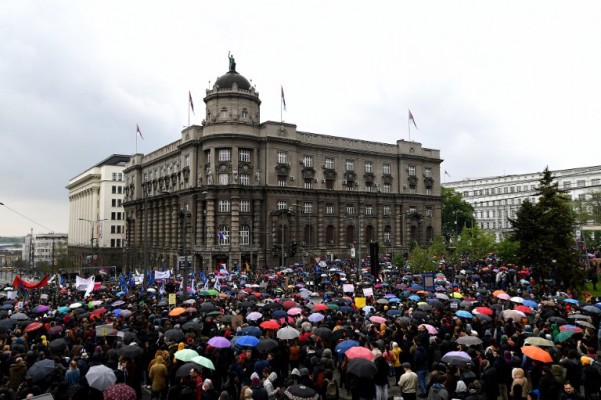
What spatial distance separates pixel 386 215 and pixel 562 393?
64.3 metres

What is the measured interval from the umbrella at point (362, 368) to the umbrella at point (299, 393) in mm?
1441

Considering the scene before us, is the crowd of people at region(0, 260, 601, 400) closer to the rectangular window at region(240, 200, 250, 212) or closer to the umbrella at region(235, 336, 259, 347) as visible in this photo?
the umbrella at region(235, 336, 259, 347)

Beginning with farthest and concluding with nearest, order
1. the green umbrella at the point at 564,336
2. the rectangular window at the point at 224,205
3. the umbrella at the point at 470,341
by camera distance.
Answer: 1. the rectangular window at the point at 224,205
2. the green umbrella at the point at 564,336
3. the umbrella at the point at 470,341

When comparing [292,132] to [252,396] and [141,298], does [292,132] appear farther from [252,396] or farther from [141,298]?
[252,396]

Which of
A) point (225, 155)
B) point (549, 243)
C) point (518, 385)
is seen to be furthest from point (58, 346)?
point (225, 155)

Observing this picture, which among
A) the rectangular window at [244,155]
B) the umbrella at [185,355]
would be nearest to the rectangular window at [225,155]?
the rectangular window at [244,155]

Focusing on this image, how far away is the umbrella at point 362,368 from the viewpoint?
10633 mm

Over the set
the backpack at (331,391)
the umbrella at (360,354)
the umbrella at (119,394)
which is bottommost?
the backpack at (331,391)

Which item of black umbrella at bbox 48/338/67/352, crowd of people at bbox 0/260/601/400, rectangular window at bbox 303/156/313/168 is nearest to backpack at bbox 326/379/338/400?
crowd of people at bbox 0/260/601/400

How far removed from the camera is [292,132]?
64125mm

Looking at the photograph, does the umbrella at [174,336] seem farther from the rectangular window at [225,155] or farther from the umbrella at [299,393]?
the rectangular window at [225,155]

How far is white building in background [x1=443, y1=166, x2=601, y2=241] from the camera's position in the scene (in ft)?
331

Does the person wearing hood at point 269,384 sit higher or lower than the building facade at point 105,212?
lower

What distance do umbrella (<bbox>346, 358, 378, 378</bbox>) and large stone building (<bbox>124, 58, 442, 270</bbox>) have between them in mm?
39440
